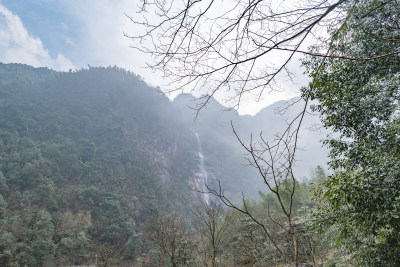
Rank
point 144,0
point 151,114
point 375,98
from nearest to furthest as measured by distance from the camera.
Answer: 1. point 144,0
2. point 375,98
3. point 151,114

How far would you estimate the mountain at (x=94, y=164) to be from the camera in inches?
692

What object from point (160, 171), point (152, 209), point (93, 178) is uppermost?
point (160, 171)

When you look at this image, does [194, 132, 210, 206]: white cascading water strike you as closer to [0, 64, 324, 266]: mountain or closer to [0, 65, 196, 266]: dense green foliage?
[0, 64, 324, 266]: mountain

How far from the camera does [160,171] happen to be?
2064 inches

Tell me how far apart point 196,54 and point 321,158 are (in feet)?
384

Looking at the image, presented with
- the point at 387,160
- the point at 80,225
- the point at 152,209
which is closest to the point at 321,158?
the point at 152,209

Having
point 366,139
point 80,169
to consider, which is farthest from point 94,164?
point 366,139

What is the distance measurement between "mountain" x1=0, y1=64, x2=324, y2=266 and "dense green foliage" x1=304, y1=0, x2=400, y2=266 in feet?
5.16

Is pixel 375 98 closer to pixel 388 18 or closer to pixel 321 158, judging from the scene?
pixel 388 18

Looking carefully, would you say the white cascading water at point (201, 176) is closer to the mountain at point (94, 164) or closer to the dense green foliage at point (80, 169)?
the mountain at point (94, 164)

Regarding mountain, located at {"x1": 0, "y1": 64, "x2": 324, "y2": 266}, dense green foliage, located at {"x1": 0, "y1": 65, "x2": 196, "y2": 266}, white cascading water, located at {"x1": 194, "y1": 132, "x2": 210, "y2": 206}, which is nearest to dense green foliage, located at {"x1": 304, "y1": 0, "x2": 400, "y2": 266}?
mountain, located at {"x1": 0, "y1": 64, "x2": 324, "y2": 266}

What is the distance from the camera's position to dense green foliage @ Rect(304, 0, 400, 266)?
312 cm

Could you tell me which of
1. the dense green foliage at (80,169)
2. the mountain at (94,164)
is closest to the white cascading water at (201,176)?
the mountain at (94,164)

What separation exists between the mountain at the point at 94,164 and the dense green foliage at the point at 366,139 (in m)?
1.57
